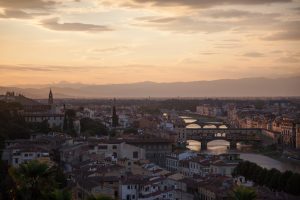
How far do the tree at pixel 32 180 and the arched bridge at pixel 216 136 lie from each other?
2770 cm

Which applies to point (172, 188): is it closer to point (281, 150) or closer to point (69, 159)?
point (69, 159)

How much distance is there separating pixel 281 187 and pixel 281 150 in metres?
18.4

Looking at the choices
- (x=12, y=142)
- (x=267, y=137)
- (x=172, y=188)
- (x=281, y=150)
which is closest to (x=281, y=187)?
(x=172, y=188)

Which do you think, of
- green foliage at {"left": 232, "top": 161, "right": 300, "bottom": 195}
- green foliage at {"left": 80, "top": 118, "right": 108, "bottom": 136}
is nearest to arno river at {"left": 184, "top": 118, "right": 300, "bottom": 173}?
green foliage at {"left": 80, "top": 118, "right": 108, "bottom": 136}

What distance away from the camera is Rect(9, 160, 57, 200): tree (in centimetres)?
655

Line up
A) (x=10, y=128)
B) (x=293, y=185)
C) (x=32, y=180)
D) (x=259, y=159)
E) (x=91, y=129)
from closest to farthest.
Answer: (x=32, y=180)
(x=293, y=185)
(x=10, y=128)
(x=259, y=159)
(x=91, y=129)

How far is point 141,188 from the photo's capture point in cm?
1301

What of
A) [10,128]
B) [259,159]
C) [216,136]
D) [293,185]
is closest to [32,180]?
[293,185]

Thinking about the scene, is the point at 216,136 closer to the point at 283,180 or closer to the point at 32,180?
the point at 283,180

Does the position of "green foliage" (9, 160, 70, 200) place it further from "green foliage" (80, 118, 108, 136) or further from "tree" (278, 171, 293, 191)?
"green foliage" (80, 118, 108, 136)

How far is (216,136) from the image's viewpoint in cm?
3759

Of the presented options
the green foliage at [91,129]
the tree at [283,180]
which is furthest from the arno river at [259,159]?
the tree at [283,180]

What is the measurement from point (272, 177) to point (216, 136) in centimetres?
2177

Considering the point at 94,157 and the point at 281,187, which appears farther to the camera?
the point at 94,157
